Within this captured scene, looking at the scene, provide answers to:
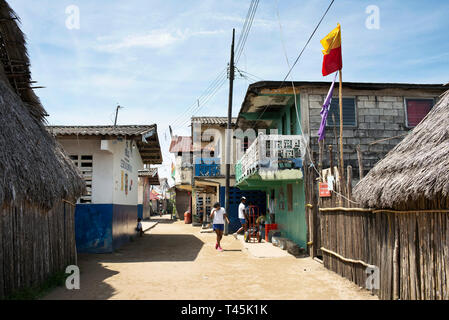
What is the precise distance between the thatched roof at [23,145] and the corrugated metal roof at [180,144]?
20.8m

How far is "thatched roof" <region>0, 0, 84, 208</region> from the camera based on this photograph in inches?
246

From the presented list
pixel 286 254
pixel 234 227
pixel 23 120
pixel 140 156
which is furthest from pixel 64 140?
pixel 234 227

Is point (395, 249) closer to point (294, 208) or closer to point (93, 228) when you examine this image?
point (294, 208)

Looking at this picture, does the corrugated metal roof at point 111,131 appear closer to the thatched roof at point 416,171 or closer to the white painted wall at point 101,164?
the white painted wall at point 101,164

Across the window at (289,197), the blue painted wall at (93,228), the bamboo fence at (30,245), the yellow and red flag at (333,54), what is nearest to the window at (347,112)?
the window at (289,197)

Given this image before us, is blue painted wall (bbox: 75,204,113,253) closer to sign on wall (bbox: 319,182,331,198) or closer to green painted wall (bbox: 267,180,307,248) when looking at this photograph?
green painted wall (bbox: 267,180,307,248)

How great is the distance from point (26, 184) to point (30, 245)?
1.19 metres

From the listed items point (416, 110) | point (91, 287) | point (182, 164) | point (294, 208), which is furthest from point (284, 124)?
point (182, 164)

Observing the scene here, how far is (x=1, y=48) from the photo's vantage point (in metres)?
9.14

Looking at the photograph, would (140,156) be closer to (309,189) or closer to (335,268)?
(309,189)

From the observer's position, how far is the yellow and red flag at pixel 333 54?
9.49 metres

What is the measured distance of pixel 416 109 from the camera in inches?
508

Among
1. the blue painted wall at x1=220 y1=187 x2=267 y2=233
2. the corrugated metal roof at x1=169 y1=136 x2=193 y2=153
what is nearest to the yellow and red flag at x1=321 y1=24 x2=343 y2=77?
the blue painted wall at x1=220 y1=187 x2=267 y2=233

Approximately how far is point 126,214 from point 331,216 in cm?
907
